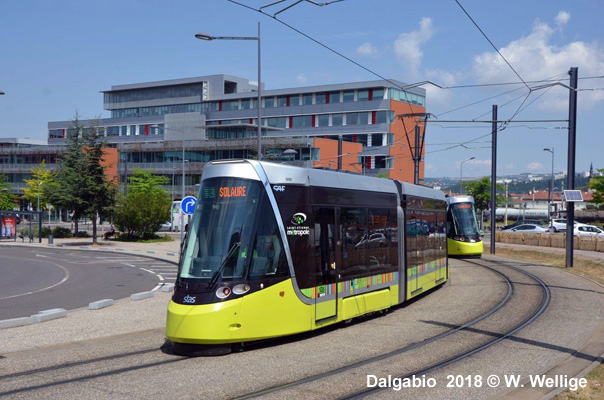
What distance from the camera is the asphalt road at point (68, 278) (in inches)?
758

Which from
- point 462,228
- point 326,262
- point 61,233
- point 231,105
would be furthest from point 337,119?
point 326,262

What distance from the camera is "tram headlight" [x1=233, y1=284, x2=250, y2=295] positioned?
34.4 feet

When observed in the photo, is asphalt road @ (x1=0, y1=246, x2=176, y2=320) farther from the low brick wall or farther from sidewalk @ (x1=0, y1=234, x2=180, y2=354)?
the low brick wall

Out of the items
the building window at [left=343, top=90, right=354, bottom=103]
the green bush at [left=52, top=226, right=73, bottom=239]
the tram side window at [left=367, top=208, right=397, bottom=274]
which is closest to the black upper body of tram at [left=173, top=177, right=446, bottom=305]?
the tram side window at [left=367, top=208, right=397, bottom=274]

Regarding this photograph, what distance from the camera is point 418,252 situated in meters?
18.1

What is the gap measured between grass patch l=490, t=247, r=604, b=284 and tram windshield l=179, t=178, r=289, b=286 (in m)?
17.2

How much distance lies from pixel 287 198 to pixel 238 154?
236ft

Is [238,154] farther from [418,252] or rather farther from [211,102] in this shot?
[418,252]

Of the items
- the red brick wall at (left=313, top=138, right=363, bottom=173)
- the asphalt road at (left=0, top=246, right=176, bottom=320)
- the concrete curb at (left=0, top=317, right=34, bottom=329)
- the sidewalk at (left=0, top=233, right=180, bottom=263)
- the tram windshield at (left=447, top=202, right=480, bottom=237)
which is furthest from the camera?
the red brick wall at (left=313, top=138, right=363, bottom=173)

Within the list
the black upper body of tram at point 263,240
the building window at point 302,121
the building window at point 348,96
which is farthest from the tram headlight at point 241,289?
the building window at point 302,121

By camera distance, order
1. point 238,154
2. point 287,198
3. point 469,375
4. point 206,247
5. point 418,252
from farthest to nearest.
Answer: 1. point 238,154
2. point 418,252
3. point 287,198
4. point 206,247
5. point 469,375

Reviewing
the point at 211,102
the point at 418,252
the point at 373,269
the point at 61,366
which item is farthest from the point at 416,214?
the point at 211,102

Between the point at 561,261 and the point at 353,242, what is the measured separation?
2490 cm

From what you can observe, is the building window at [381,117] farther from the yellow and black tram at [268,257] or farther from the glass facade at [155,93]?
the yellow and black tram at [268,257]
